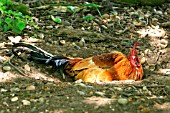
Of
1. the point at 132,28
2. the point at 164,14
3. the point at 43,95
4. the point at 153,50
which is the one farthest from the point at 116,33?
the point at 43,95

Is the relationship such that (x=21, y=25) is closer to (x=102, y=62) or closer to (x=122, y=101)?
(x=102, y=62)

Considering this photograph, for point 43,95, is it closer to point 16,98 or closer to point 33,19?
point 16,98

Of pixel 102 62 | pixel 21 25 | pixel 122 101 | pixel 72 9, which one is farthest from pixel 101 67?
pixel 72 9

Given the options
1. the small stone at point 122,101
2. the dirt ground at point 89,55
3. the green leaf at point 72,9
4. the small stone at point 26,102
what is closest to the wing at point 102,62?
the dirt ground at point 89,55

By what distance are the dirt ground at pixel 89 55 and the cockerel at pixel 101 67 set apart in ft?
0.32

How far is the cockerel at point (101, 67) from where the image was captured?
12.5 feet

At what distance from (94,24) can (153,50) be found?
0.99 m

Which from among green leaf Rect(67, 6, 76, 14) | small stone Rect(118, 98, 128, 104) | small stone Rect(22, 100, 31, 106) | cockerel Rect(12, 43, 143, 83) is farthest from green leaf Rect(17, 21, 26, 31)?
small stone Rect(118, 98, 128, 104)

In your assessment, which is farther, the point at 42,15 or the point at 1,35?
the point at 42,15

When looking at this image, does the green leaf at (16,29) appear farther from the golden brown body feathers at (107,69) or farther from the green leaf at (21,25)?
the golden brown body feathers at (107,69)

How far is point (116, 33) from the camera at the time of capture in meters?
5.08

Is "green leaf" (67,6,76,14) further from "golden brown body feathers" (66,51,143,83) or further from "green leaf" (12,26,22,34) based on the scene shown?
"golden brown body feathers" (66,51,143,83)

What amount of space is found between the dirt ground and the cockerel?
0.10 m

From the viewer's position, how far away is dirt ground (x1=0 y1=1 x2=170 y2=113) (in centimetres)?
297
